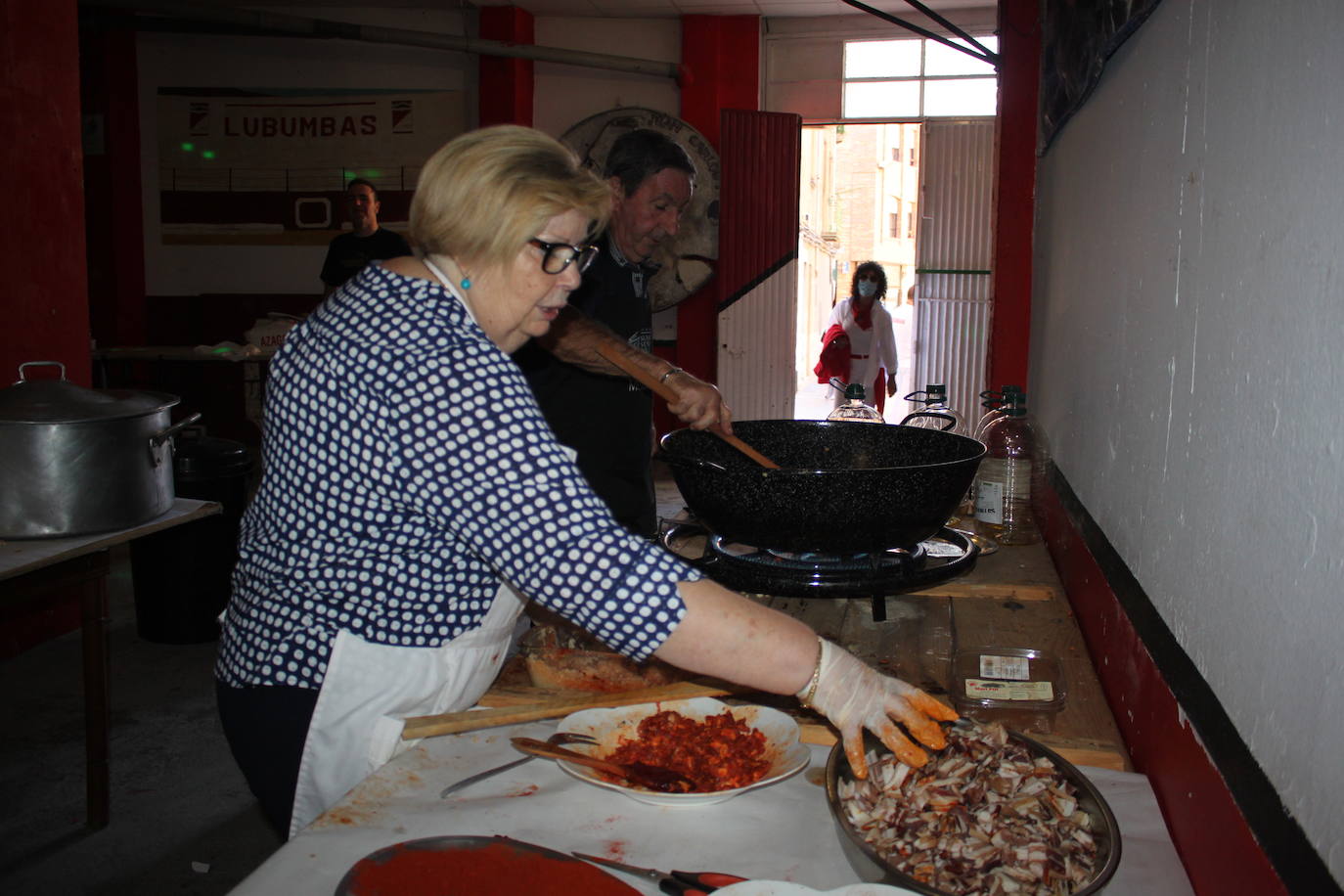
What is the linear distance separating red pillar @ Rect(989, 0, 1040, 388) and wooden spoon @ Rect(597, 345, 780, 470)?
1.83 m

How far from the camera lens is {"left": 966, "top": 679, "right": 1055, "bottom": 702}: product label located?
150cm

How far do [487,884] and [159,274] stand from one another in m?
8.90

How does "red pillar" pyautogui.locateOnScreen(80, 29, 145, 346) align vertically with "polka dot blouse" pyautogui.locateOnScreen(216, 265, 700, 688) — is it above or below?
above

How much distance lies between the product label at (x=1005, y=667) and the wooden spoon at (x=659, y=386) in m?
0.59

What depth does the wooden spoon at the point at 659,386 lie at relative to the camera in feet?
6.91

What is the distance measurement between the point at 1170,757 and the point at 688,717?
62 centimetres

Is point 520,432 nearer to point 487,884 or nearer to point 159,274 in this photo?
point 487,884

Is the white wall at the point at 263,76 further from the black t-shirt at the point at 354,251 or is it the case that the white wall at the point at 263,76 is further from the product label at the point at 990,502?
the product label at the point at 990,502

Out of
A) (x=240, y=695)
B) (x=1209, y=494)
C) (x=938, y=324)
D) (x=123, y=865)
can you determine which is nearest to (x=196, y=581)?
(x=123, y=865)

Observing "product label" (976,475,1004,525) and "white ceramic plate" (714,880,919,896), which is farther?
"product label" (976,475,1004,525)

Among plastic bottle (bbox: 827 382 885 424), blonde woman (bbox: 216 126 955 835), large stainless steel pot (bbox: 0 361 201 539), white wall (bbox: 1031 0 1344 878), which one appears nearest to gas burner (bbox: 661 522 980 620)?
white wall (bbox: 1031 0 1344 878)

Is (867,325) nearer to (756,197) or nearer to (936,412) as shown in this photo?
(756,197)

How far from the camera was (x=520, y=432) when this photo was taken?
1.15 metres

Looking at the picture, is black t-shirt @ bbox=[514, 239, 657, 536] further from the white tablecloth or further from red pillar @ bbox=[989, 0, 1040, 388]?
the white tablecloth
